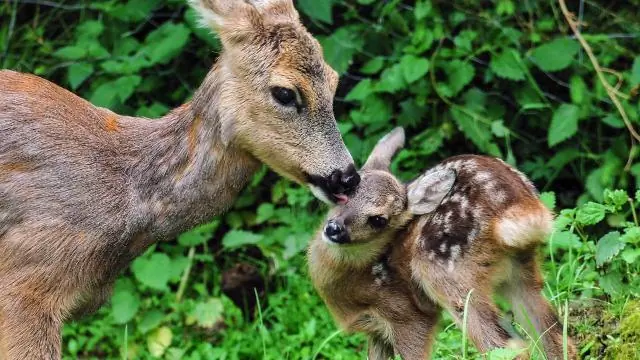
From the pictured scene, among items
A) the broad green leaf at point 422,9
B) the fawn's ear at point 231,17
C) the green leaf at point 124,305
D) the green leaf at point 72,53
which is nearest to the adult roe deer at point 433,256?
the fawn's ear at point 231,17

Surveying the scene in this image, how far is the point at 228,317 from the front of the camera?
7883 mm

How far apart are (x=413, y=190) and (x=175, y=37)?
106 inches

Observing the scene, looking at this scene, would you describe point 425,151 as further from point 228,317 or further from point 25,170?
point 25,170

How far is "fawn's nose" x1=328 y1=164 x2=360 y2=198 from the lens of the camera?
202 inches

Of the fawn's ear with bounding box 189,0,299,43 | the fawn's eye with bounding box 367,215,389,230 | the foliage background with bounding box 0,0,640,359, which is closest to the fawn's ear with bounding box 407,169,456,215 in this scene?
the fawn's eye with bounding box 367,215,389,230

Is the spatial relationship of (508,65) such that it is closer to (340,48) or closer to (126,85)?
(340,48)

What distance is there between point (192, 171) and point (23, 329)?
3.28 ft

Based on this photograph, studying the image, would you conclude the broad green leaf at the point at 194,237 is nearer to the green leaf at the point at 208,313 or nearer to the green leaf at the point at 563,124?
the green leaf at the point at 208,313

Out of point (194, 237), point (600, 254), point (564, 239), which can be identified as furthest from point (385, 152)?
point (194, 237)

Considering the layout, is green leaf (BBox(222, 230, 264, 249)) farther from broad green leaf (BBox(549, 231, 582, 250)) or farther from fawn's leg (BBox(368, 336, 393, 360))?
broad green leaf (BBox(549, 231, 582, 250))

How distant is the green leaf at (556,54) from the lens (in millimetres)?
7594

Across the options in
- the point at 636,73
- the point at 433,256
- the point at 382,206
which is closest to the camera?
the point at 433,256

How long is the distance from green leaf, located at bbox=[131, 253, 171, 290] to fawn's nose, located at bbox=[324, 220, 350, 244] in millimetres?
1851

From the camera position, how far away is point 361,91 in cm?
771
